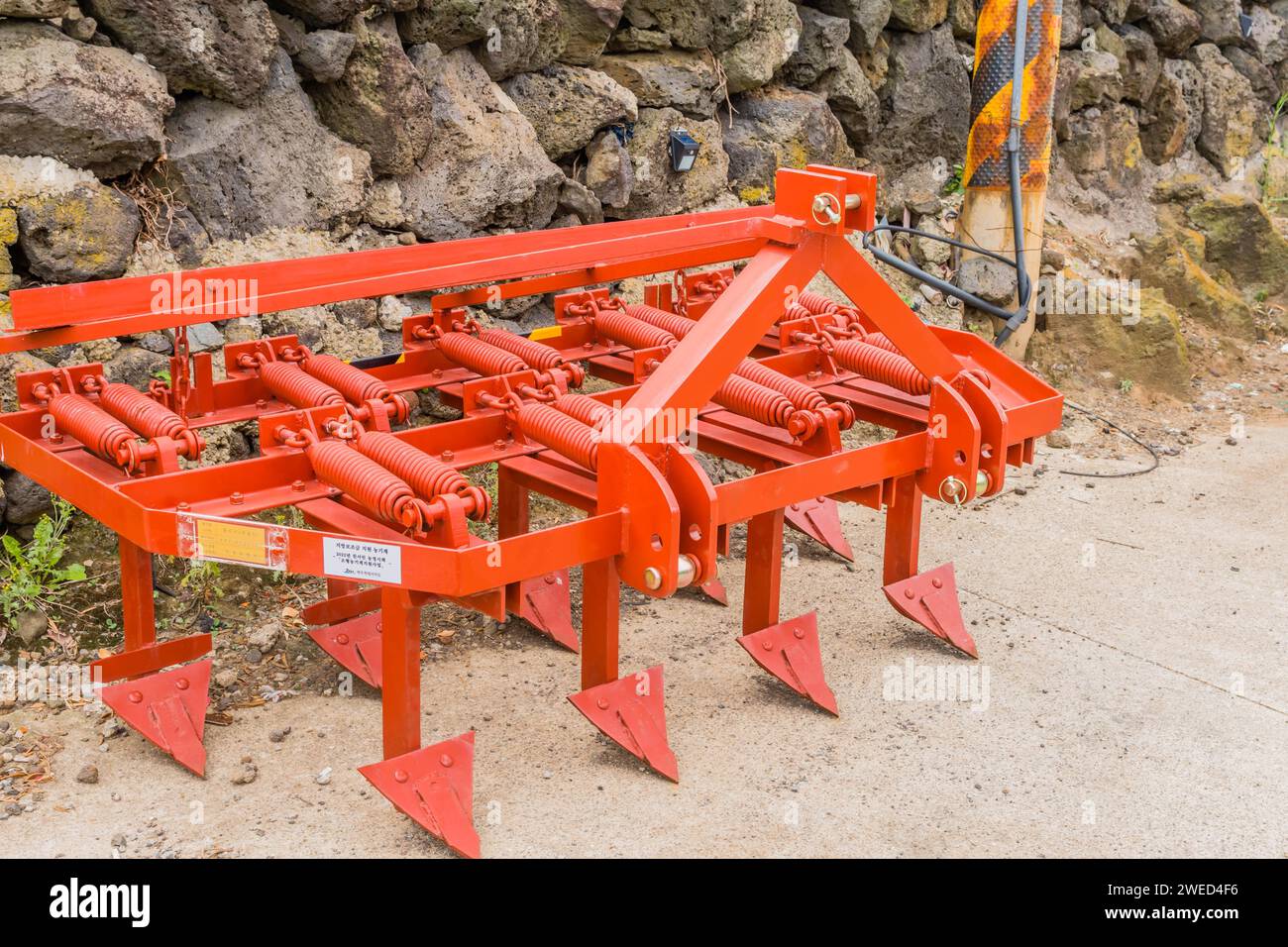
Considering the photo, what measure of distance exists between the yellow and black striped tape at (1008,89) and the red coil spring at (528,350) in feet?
11.2

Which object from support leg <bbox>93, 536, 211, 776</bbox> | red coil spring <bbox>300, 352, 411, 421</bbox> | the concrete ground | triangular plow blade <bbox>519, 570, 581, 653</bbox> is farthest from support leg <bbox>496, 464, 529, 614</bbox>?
support leg <bbox>93, 536, 211, 776</bbox>

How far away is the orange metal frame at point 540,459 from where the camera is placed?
12.4ft

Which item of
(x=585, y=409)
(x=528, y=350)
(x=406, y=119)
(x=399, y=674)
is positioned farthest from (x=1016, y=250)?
(x=399, y=674)

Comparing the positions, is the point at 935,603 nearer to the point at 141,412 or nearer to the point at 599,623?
the point at 599,623

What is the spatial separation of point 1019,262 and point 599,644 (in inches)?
163

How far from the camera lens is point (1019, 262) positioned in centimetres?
758

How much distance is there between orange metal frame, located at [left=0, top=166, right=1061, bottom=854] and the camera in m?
3.77

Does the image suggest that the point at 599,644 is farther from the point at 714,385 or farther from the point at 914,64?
the point at 914,64

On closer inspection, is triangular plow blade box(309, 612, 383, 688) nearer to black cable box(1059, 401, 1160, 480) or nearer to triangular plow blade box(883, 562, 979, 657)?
triangular plow blade box(883, 562, 979, 657)

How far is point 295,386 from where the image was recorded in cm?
444

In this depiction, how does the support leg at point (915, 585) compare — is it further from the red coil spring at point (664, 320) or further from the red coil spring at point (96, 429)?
the red coil spring at point (96, 429)

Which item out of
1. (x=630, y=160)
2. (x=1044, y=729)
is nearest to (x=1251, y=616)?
(x=1044, y=729)

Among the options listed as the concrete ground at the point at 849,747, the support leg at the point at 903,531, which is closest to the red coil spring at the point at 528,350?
the concrete ground at the point at 849,747

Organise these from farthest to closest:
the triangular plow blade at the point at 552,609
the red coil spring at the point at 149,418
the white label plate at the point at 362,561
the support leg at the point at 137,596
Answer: the triangular plow blade at the point at 552,609 < the support leg at the point at 137,596 < the red coil spring at the point at 149,418 < the white label plate at the point at 362,561
